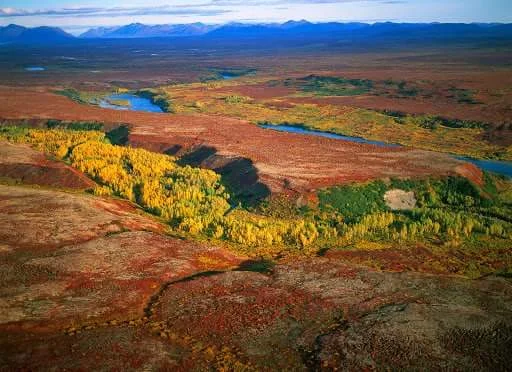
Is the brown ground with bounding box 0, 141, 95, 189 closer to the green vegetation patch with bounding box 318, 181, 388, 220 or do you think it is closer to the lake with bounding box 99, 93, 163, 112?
the green vegetation patch with bounding box 318, 181, 388, 220

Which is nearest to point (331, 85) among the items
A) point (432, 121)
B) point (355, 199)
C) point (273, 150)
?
point (432, 121)

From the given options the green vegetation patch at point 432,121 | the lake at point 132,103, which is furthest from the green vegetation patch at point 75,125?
the green vegetation patch at point 432,121

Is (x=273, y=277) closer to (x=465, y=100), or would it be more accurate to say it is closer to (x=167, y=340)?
(x=167, y=340)

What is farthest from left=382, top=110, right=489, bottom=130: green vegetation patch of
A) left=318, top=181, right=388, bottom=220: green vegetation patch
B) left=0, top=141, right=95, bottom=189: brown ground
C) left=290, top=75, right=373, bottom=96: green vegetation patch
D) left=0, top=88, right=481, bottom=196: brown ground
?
left=0, top=141, right=95, bottom=189: brown ground

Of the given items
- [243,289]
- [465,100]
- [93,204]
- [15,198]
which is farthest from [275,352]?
[465,100]

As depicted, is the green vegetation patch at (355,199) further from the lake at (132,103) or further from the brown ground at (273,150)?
the lake at (132,103)
